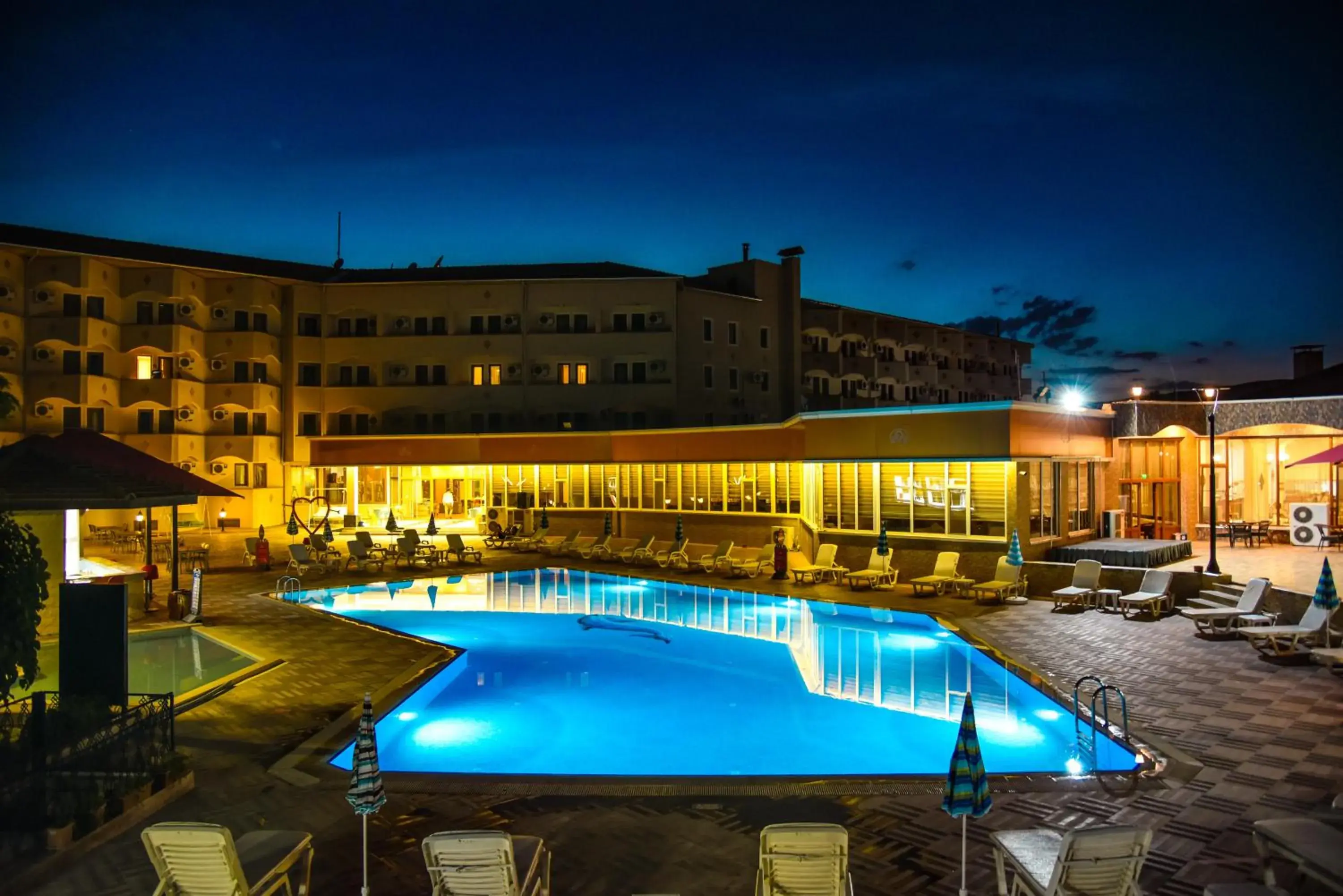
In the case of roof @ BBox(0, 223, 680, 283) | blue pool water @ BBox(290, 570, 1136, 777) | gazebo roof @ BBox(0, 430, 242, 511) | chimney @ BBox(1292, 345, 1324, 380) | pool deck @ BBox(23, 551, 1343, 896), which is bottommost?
blue pool water @ BBox(290, 570, 1136, 777)

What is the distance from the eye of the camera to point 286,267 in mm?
37062

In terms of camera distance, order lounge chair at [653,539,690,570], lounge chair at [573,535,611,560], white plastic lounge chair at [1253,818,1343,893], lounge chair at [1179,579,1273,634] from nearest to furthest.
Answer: white plastic lounge chair at [1253,818,1343,893] < lounge chair at [1179,579,1273,634] < lounge chair at [653,539,690,570] < lounge chair at [573,535,611,560]

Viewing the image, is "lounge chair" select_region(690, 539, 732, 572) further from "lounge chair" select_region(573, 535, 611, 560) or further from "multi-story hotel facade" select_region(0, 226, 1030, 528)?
"multi-story hotel facade" select_region(0, 226, 1030, 528)

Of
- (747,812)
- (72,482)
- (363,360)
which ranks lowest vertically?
(747,812)

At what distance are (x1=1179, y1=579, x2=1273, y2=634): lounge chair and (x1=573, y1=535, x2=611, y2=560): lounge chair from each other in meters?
14.4

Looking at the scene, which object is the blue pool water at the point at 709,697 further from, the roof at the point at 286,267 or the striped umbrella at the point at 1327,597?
the roof at the point at 286,267

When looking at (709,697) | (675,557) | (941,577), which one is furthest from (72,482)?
(675,557)

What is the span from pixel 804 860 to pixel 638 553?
59.4 feet

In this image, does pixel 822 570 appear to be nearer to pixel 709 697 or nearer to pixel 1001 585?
pixel 1001 585

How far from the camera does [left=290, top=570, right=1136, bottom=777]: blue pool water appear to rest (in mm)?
8625

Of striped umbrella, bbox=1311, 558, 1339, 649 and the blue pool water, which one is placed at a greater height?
striped umbrella, bbox=1311, 558, 1339, 649

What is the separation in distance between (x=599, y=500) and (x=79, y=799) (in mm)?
21903

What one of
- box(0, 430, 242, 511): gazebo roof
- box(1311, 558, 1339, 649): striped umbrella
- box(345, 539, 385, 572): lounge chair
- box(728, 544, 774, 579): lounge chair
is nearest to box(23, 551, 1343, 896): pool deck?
box(1311, 558, 1339, 649): striped umbrella

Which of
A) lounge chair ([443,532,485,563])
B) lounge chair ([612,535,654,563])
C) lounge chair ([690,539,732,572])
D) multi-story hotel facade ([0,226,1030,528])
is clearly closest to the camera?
Result: lounge chair ([690,539,732,572])
